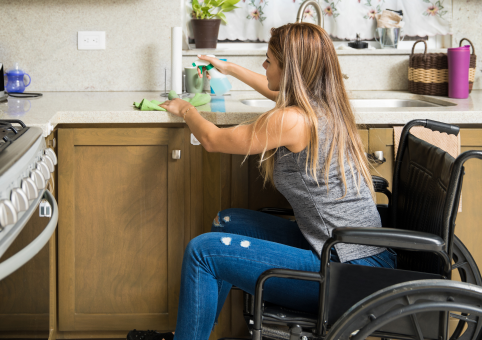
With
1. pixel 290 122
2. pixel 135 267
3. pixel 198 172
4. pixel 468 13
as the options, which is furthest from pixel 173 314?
pixel 468 13

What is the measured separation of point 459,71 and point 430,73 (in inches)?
5.8

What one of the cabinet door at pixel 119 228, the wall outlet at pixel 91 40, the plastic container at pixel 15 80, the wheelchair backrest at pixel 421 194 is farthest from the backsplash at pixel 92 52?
the wheelchair backrest at pixel 421 194

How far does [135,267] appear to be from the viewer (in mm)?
1773

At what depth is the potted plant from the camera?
7.68 ft

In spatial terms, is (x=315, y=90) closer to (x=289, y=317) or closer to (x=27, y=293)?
(x=289, y=317)

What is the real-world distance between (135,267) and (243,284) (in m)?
0.66

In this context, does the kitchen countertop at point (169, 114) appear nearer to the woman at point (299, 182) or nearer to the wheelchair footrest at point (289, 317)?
the woman at point (299, 182)

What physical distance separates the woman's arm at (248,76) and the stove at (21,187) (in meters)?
0.94

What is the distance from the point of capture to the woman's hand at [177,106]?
159 centimetres

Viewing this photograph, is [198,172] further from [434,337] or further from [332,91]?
[434,337]

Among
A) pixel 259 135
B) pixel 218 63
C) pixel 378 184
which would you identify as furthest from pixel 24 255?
pixel 218 63

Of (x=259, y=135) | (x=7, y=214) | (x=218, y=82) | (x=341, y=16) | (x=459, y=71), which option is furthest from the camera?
(x=341, y=16)

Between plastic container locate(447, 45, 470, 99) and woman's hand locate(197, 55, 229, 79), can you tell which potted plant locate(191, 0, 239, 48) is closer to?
woman's hand locate(197, 55, 229, 79)

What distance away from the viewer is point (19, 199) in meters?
0.75
